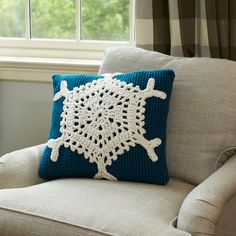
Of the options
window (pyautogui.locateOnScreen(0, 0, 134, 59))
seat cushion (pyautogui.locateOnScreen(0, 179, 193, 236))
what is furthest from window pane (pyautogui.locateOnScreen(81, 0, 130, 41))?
seat cushion (pyautogui.locateOnScreen(0, 179, 193, 236))

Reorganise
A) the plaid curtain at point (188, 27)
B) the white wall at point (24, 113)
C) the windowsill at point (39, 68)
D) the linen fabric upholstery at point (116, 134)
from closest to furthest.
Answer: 1. the linen fabric upholstery at point (116, 134)
2. the plaid curtain at point (188, 27)
3. the windowsill at point (39, 68)
4. the white wall at point (24, 113)

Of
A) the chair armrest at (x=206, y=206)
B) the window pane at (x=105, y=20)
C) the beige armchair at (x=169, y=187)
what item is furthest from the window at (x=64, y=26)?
the chair armrest at (x=206, y=206)

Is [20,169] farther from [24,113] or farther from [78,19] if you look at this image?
[78,19]

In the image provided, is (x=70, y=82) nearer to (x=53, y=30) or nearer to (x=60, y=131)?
(x=60, y=131)

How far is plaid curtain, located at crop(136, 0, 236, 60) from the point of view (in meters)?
2.38

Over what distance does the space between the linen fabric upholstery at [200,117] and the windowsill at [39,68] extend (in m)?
0.69

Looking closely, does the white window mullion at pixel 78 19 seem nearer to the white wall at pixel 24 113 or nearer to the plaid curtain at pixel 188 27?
the white wall at pixel 24 113

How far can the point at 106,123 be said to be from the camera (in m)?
2.02

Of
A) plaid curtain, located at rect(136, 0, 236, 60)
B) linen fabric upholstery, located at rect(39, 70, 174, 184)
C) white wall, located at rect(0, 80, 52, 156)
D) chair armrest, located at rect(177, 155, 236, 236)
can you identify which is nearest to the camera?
chair armrest, located at rect(177, 155, 236, 236)

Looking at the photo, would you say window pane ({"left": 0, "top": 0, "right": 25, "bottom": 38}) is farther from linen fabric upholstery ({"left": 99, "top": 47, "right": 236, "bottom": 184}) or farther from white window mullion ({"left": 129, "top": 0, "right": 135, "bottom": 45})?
linen fabric upholstery ({"left": 99, "top": 47, "right": 236, "bottom": 184})

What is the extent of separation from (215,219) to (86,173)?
0.57 m

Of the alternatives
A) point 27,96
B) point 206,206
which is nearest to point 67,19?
point 27,96

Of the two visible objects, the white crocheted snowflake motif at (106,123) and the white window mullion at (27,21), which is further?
the white window mullion at (27,21)

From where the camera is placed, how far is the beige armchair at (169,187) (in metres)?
1.66
